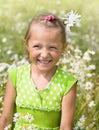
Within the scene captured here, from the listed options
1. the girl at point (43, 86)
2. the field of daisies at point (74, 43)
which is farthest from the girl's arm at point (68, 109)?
the field of daisies at point (74, 43)

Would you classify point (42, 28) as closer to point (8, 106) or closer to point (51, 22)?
point (51, 22)

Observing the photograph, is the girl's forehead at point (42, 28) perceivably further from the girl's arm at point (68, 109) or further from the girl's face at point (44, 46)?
the girl's arm at point (68, 109)

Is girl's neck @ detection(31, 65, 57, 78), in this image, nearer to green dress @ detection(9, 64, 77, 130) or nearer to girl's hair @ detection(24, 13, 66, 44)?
green dress @ detection(9, 64, 77, 130)

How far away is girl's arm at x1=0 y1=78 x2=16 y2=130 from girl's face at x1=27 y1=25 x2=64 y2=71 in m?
0.26

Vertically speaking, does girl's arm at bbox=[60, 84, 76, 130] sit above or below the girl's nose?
below

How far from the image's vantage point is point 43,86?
3.33 metres

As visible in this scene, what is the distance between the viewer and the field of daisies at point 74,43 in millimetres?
3930

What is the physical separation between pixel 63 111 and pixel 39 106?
0.47 feet

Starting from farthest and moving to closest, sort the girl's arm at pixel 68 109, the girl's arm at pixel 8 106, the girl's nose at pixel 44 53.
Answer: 1. the girl's arm at pixel 8 106
2. the girl's arm at pixel 68 109
3. the girl's nose at pixel 44 53

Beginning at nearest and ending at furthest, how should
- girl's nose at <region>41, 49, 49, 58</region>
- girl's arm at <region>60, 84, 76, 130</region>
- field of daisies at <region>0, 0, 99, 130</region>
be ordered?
girl's nose at <region>41, 49, 49, 58</region> → girl's arm at <region>60, 84, 76, 130</region> → field of daisies at <region>0, 0, 99, 130</region>

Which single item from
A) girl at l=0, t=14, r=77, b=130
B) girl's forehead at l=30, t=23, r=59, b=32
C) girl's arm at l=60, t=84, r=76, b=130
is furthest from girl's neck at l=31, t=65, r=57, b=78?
girl's forehead at l=30, t=23, r=59, b=32

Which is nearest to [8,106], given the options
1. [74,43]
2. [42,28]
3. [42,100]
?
[42,100]

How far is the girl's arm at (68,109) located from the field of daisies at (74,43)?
1.32 feet

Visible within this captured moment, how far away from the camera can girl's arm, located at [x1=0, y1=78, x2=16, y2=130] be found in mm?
3396
